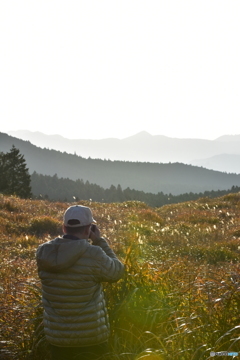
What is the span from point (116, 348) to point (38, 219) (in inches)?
391

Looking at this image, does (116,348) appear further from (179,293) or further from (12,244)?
(12,244)

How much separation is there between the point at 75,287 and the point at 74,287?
0.03 ft

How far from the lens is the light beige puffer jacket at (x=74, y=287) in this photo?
3.74 meters

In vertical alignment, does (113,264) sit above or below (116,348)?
above

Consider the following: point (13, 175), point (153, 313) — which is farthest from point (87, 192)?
point (153, 313)

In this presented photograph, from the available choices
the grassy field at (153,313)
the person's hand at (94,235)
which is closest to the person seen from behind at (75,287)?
the person's hand at (94,235)

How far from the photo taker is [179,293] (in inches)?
199

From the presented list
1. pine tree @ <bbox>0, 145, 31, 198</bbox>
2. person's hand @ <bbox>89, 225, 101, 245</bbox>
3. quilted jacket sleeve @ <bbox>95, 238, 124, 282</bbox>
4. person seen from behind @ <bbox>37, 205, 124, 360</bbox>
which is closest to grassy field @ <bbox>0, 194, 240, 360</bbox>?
person seen from behind @ <bbox>37, 205, 124, 360</bbox>

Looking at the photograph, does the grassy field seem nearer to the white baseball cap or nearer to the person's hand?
the person's hand

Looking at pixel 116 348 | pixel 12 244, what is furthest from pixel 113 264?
pixel 12 244

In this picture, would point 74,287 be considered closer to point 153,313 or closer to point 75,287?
point 75,287

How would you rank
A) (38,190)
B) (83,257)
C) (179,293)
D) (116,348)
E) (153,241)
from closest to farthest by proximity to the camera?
(83,257)
(116,348)
(179,293)
(153,241)
(38,190)

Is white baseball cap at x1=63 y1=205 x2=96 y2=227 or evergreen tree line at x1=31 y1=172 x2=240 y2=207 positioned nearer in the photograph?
white baseball cap at x1=63 y1=205 x2=96 y2=227

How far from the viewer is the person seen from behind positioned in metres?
3.76
